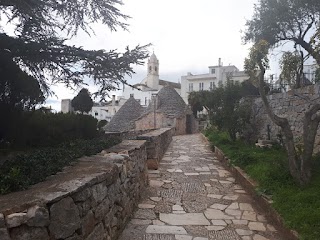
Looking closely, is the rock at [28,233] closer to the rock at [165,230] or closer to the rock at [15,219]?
the rock at [15,219]

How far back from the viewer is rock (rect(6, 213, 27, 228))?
1791 millimetres

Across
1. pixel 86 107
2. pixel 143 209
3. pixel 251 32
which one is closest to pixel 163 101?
pixel 251 32

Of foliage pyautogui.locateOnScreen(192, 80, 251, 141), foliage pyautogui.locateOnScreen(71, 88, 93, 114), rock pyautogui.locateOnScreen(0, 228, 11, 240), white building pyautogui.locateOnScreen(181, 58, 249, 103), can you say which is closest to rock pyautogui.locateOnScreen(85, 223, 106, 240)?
rock pyautogui.locateOnScreen(0, 228, 11, 240)

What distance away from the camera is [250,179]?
553cm

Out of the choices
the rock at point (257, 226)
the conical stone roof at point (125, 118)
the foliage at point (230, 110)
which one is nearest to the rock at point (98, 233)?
the rock at point (257, 226)

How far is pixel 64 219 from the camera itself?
7.06ft

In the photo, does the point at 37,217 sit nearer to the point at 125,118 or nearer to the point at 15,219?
the point at 15,219

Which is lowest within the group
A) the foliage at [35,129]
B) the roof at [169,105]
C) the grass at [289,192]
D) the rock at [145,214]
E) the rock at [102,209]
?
the rock at [145,214]

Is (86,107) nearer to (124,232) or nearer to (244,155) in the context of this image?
(244,155)

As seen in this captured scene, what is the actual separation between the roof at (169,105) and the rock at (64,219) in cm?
2615

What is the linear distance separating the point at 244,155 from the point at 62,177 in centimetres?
551

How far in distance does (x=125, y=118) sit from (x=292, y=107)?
23.4 m

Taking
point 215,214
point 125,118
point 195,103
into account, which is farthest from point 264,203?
point 195,103

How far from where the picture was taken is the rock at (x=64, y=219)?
205cm
